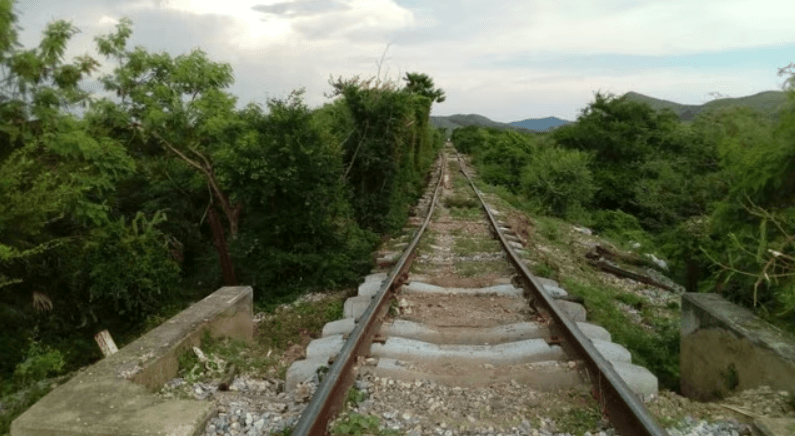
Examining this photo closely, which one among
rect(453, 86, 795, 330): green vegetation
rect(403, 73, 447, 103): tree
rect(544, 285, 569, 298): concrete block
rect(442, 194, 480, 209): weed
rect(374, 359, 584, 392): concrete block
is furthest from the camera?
rect(403, 73, 447, 103): tree

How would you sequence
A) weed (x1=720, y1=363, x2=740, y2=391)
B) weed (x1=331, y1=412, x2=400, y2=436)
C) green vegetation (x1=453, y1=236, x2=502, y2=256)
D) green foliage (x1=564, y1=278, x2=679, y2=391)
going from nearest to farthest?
weed (x1=331, y1=412, x2=400, y2=436) → weed (x1=720, y1=363, x2=740, y2=391) → green foliage (x1=564, y1=278, x2=679, y2=391) → green vegetation (x1=453, y1=236, x2=502, y2=256)

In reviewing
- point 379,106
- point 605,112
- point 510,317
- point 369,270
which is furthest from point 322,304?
point 605,112

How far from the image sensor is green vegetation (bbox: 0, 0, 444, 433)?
9.37m

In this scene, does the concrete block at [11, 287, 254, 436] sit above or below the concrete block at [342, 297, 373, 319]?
above

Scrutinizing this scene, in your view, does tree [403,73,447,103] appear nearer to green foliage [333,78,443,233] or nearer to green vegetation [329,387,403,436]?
green foliage [333,78,443,233]

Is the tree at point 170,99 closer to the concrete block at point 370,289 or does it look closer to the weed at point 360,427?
the concrete block at point 370,289

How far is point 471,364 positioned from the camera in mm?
4781

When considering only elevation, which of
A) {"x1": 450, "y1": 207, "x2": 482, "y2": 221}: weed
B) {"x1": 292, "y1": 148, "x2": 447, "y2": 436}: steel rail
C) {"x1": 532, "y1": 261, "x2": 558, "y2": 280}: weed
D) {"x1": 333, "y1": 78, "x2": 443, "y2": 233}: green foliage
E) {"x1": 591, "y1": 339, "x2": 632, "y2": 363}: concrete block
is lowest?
{"x1": 450, "y1": 207, "x2": 482, "y2": 221}: weed

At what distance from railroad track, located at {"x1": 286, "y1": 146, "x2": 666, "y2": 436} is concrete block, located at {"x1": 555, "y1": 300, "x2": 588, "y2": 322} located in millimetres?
14

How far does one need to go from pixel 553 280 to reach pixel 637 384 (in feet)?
12.5

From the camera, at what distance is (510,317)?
6.18 meters

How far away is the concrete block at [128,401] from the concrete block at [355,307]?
1640 mm

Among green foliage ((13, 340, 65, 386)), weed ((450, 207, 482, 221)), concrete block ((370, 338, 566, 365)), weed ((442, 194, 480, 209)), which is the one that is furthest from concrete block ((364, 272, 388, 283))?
weed ((442, 194, 480, 209))

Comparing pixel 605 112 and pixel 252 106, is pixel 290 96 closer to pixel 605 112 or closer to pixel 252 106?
pixel 252 106
